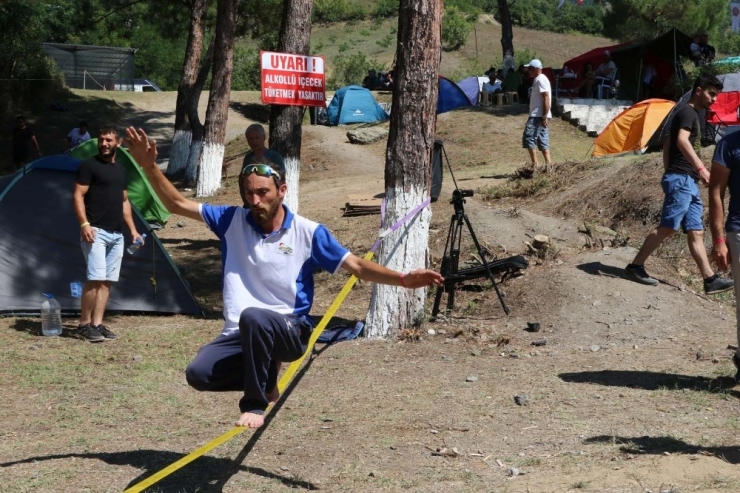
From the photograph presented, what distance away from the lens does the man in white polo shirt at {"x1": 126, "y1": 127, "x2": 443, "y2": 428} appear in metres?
4.79

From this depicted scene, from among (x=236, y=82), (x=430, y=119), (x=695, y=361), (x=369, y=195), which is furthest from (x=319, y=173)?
(x=236, y=82)

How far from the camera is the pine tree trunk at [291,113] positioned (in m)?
12.1

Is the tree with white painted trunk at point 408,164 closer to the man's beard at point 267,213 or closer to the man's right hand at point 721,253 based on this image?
the man's right hand at point 721,253

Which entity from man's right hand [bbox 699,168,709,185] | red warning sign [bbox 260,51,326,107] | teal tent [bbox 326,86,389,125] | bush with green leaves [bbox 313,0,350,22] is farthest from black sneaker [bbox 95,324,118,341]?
bush with green leaves [bbox 313,0,350,22]

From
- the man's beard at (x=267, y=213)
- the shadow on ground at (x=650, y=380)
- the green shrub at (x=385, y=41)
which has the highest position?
the green shrub at (x=385, y=41)

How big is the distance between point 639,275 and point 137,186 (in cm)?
801

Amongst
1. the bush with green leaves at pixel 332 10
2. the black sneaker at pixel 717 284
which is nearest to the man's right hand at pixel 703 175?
the black sneaker at pixel 717 284

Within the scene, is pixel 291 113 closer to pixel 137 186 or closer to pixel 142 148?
pixel 137 186

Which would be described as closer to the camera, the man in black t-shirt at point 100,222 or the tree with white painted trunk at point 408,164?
the tree with white painted trunk at point 408,164

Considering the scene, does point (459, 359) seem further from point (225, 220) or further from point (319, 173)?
point (319, 173)

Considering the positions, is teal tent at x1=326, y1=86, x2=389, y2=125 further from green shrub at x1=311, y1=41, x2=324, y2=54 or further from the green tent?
green shrub at x1=311, y1=41, x2=324, y2=54

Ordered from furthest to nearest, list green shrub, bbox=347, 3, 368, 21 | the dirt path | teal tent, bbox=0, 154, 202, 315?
green shrub, bbox=347, 3, 368, 21
teal tent, bbox=0, 154, 202, 315
the dirt path

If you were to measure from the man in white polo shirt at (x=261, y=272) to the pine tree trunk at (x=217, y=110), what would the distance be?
559 inches

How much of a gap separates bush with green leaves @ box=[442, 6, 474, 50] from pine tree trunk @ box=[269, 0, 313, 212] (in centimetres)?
4699
